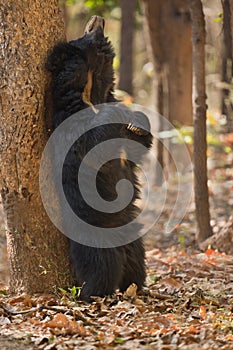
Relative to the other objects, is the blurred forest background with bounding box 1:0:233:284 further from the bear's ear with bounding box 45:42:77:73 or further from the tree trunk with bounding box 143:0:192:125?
the bear's ear with bounding box 45:42:77:73

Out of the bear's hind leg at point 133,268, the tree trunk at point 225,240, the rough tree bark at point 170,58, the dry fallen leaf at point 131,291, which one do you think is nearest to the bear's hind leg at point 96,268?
the dry fallen leaf at point 131,291

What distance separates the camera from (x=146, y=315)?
435 centimetres

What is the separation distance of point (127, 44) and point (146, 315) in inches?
313

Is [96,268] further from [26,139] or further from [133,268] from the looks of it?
[26,139]

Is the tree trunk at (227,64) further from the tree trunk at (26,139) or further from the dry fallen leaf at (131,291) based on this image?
the dry fallen leaf at (131,291)

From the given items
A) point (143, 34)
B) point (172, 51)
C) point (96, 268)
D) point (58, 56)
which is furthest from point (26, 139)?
point (143, 34)

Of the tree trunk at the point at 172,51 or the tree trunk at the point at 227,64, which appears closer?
the tree trunk at the point at 227,64

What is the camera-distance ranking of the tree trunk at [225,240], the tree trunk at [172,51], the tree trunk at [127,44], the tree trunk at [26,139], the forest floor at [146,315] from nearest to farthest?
the forest floor at [146,315] < the tree trunk at [26,139] < the tree trunk at [225,240] < the tree trunk at [172,51] < the tree trunk at [127,44]

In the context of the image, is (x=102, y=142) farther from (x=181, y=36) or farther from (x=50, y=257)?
(x=181, y=36)

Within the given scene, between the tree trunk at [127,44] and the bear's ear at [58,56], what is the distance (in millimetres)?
5971

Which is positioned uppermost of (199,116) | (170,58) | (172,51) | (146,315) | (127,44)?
(127,44)

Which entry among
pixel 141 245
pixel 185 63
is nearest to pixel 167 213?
pixel 185 63

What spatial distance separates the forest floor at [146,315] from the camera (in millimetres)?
3764

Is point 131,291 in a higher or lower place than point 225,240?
lower
